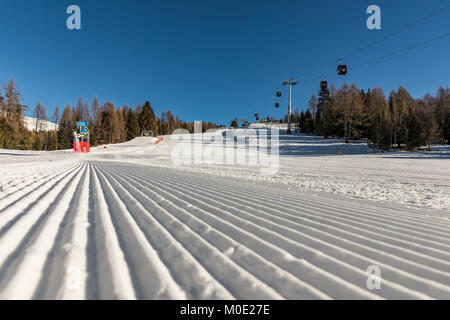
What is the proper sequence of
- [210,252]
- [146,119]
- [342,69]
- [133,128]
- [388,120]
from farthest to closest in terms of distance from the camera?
[146,119] < [133,128] < [388,120] < [342,69] < [210,252]

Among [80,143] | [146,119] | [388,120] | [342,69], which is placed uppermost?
[146,119]

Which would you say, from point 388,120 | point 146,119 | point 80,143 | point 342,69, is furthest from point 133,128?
point 388,120

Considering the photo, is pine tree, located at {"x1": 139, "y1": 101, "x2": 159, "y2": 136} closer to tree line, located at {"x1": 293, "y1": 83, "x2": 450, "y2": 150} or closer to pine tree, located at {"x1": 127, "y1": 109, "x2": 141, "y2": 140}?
pine tree, located at {"x1": 127, "y1": 109, "x2": 141, "y2": 140}

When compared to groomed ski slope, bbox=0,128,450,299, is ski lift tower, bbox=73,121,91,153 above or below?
above

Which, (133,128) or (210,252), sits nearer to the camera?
(210,252)

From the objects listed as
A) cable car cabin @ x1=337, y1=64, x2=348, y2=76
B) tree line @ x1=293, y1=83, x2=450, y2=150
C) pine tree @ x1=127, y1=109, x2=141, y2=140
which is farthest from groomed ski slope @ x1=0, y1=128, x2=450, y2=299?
pine tree @ x1=127, y1=109, x2=141, y2=140

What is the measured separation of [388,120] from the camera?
28703mm

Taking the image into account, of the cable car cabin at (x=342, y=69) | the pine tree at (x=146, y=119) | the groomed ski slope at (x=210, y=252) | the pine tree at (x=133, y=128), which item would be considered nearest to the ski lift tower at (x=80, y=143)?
the pine tree at (x=133, y=128)

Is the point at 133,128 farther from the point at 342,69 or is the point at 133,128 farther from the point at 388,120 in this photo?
the point at 388,120

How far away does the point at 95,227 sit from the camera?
229cm

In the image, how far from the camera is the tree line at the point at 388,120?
2642 cm

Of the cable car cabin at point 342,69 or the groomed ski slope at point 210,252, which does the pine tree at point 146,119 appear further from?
the groomed ski slope at point 210,252

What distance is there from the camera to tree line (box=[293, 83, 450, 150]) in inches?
1040
